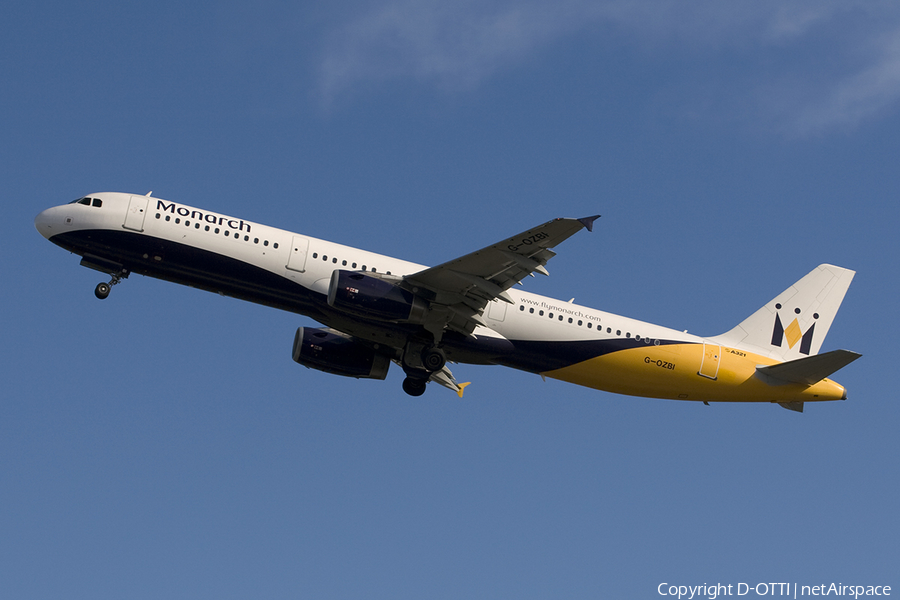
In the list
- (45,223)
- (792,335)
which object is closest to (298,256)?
(45,223)

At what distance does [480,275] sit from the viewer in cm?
3441

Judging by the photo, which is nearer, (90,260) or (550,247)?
(550,247)

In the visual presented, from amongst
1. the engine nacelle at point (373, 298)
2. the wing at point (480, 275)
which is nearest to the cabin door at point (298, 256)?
the engine nacelle at point (373, 298)

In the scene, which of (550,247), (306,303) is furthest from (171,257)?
(550,247)

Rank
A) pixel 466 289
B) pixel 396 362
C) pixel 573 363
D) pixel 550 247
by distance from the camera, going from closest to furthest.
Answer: pixel 550 247 < pixel 466 289 < pixel 573 363 < pixel 396 362

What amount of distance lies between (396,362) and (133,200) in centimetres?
1301

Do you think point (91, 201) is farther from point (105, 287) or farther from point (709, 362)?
point (709, 362)

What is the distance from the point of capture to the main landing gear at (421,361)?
37.0 meters

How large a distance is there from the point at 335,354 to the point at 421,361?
500 centimetres

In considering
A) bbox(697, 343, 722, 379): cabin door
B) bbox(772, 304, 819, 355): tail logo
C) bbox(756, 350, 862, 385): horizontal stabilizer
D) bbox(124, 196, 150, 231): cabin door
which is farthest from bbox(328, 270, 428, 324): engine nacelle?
bbox(772, 304, 819, 355): tail logo

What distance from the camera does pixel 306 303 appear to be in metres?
35.9

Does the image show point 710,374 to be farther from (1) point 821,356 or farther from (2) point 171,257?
(2) point 171,257

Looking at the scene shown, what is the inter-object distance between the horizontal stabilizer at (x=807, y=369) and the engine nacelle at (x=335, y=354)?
16248mm

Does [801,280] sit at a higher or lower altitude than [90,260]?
higher
